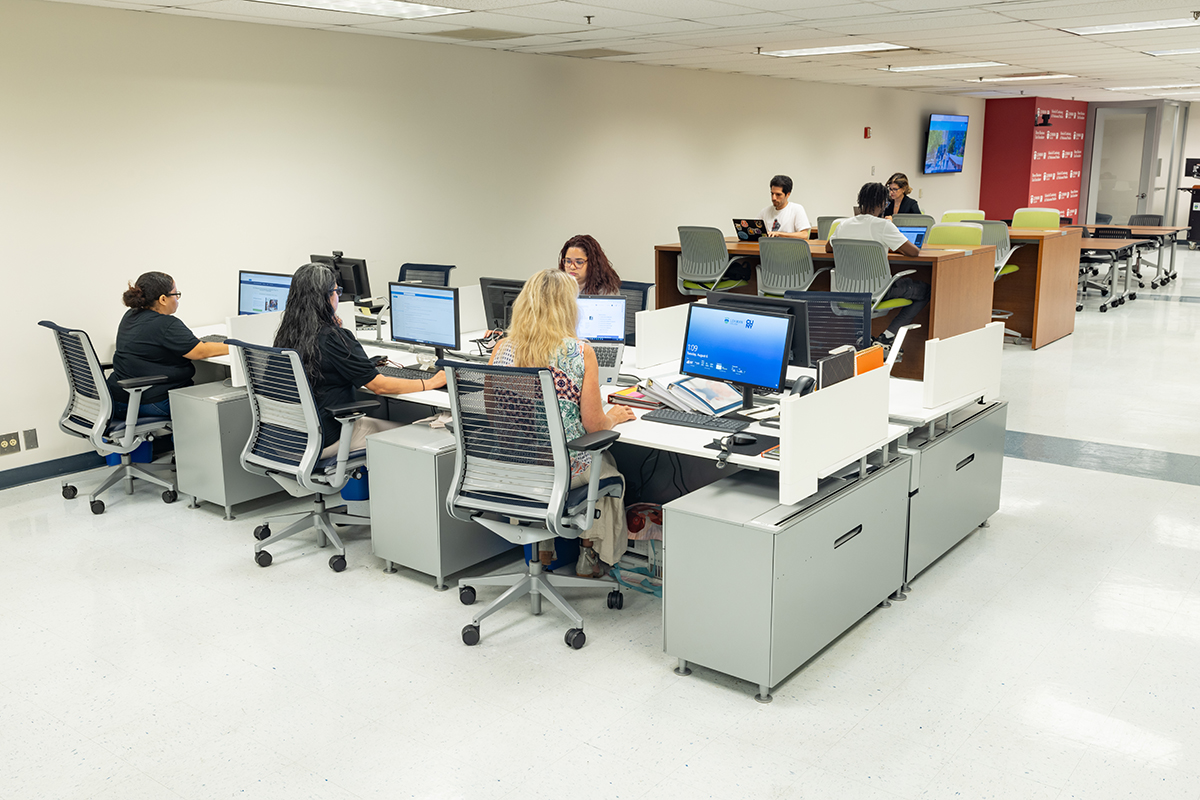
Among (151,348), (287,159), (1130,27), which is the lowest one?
(151,348)

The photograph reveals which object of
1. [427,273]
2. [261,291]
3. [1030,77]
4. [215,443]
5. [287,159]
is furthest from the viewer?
[1030,77]

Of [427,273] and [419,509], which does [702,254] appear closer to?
[427,273]

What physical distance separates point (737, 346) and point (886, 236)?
3.46 metres

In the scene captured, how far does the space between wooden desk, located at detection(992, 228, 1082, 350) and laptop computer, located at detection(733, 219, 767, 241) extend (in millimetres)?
2271

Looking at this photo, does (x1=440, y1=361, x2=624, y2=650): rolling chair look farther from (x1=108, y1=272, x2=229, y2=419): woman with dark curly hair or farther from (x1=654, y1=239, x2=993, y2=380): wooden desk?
(x1=654, y1=239, x2=993, y2=380): wooden desk

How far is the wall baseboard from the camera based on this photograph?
17.0 feet

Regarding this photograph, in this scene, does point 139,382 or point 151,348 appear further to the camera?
point 151,348

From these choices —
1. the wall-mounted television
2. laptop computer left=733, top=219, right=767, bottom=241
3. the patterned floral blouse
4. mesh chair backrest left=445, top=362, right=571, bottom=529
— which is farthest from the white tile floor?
the wall-mounted television

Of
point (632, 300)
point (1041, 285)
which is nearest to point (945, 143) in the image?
point (1041, 285)

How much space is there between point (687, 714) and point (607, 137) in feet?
21.9

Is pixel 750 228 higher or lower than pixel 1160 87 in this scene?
lower

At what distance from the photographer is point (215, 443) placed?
4.60 metres

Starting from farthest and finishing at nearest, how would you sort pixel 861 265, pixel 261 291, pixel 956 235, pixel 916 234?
pixel 956 235 < pixel 916 234 < pixel 861 265 < pixel 261 291

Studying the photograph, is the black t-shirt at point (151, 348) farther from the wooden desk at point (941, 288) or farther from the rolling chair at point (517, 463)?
the wooden desk at point (941, 288)
